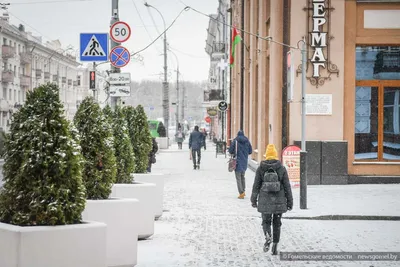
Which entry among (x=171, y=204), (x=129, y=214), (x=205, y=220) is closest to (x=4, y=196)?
(x=129, y=214)

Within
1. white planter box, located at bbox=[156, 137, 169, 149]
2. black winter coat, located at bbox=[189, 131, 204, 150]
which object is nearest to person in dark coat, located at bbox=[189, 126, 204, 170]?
black winter coat, located at bbox=[189, 131, 204, 150]

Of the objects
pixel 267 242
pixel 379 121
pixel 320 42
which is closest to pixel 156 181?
pixel 267 242

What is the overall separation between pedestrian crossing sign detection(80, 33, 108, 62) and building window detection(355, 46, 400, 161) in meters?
8.33

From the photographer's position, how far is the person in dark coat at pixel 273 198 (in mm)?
10102

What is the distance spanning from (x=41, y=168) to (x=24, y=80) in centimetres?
7817

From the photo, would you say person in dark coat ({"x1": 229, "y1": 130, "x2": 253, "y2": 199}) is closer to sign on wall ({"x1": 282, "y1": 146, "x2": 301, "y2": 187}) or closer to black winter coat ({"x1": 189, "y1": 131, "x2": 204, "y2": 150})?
sign on wall ({"x1": 282, "y1": 146, "x2": 301, "y2": 187})

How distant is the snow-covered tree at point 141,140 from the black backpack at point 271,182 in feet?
13.8

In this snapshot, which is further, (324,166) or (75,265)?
(324,166)

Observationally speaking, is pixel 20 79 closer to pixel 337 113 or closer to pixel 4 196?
pixel 337 113

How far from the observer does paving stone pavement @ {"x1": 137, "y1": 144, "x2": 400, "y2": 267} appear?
9.78m

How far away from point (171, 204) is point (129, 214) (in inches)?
316

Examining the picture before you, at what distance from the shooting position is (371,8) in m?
21.9

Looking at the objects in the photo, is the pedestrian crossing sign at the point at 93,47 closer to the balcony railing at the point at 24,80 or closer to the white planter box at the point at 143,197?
the white planter box at the point at 143,197

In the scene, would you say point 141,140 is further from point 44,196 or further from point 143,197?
point 44,196
